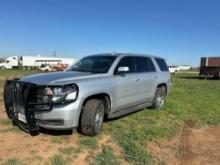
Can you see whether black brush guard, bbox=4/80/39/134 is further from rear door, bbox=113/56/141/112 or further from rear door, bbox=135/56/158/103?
rear door, bbox=135/56/158/103

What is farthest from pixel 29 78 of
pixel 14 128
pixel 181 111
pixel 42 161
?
pixel 181 111

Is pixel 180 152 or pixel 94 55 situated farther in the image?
pixel 94 55

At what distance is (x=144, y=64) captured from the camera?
7.80 meters

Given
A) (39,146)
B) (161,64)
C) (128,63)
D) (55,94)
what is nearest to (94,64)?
(128,63)

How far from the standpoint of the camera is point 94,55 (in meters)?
7.18

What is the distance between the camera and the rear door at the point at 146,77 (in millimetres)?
7352

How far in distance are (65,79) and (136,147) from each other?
1.83 m

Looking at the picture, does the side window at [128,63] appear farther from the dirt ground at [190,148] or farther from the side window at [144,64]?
the dirt ground at [190,148]

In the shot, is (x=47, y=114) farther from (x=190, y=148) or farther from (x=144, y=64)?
(x=144, y=64)

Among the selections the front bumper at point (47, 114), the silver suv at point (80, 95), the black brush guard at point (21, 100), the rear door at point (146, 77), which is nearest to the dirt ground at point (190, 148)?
the silver suv at point (80, 95)

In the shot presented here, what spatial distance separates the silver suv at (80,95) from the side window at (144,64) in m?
0.13

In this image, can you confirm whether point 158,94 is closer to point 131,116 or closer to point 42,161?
point 131,116

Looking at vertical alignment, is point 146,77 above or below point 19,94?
above

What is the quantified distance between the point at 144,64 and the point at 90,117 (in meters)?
3.05
